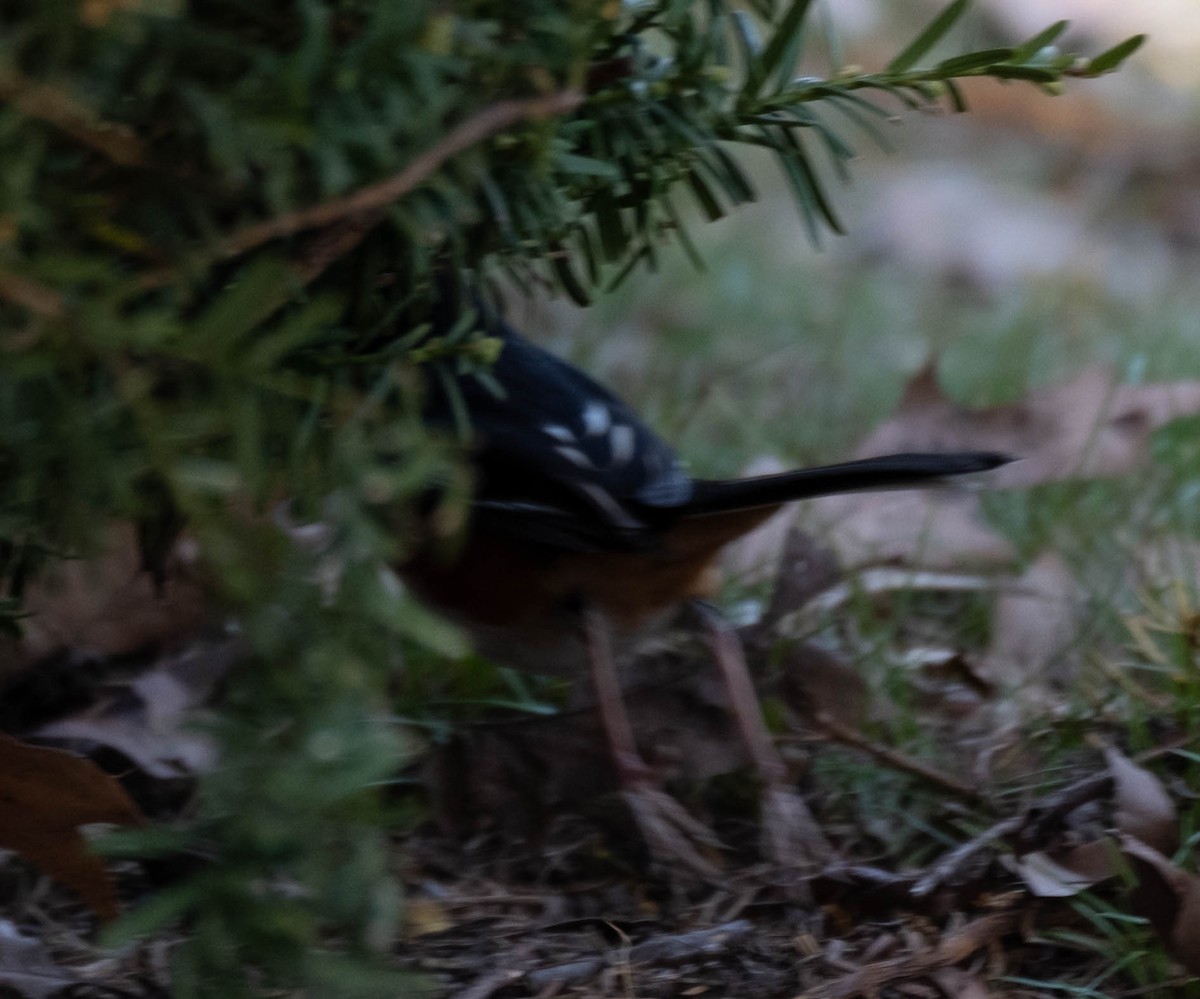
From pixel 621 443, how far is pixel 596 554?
0.15 meters

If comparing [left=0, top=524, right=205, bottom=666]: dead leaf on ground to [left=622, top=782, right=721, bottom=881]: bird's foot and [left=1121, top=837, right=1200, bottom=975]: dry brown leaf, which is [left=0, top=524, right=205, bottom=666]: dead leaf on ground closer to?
[left=622, top=782, right=721, bottom=881]: bird's foot

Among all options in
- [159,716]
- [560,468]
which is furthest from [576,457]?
[159,716]

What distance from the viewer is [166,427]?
927mm

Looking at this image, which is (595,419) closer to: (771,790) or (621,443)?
(621,443)

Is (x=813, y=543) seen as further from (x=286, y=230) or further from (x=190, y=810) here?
(x=286, y=230)

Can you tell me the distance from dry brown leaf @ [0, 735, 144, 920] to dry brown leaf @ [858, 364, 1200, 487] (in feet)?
5.51

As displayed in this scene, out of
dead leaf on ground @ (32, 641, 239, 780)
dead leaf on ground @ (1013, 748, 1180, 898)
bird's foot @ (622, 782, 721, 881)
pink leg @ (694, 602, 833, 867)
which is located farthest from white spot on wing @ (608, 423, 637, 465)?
dead leaf on ground @ (1013, 748, 1180, 898)

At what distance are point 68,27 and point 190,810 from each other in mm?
1179

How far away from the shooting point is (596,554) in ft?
6.30

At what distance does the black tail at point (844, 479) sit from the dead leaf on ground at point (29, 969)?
0.89 m

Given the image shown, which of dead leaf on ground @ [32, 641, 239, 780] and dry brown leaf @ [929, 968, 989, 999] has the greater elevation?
dead leaf on ground @ [32, 641, 239, 780]

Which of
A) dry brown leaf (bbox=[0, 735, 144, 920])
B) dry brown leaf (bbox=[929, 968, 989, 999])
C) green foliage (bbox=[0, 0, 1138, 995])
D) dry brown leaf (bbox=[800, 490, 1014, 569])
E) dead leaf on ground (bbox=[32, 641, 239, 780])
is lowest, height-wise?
dry brown leaf (bbox=[929, 968, 989, 999])

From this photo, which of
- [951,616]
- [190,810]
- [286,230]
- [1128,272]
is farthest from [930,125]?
[286,230]

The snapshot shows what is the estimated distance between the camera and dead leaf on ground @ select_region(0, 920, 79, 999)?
4.70 ft
